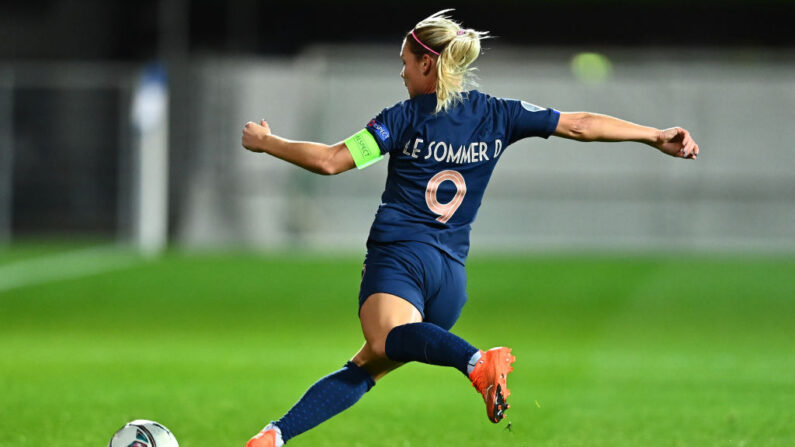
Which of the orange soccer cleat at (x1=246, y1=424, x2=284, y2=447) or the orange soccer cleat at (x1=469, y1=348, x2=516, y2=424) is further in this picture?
the orange soccer cleat at (x1=246, y1=424, x2=284, y2=447)

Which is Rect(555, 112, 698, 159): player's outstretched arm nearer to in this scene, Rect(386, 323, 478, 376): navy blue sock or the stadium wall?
Rect(386, 323, 478, 376): navy blue sock

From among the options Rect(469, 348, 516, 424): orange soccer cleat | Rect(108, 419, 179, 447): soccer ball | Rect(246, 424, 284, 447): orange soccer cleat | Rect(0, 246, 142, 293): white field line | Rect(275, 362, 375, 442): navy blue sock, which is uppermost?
Rect(469, 348, 516, 424): orange soccer cleat

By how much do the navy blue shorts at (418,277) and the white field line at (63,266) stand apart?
10922mm

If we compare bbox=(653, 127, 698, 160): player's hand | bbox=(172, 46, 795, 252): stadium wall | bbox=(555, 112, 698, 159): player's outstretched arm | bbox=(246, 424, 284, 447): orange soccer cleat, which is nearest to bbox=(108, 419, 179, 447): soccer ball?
bbox=(246, 424, 284, 447): orange soccer cleat

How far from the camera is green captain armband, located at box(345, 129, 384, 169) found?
5.04 m

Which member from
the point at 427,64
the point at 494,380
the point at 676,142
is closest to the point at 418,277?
the point at 494,380

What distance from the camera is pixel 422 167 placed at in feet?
16.9

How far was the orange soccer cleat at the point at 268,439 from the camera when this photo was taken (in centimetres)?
515

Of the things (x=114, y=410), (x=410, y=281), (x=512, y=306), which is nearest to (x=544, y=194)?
(x=512, y=306)

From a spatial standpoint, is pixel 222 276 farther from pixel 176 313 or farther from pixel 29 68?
pixel 29 68

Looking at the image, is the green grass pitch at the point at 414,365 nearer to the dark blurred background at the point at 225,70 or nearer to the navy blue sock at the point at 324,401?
the navy blue sock at the point at 324,401

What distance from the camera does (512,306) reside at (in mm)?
14297

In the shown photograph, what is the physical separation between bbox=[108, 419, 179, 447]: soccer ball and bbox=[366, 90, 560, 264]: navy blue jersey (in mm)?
1314

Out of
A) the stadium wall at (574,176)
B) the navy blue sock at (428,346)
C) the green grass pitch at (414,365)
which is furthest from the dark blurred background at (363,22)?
the navy blue sock at (428,346)
